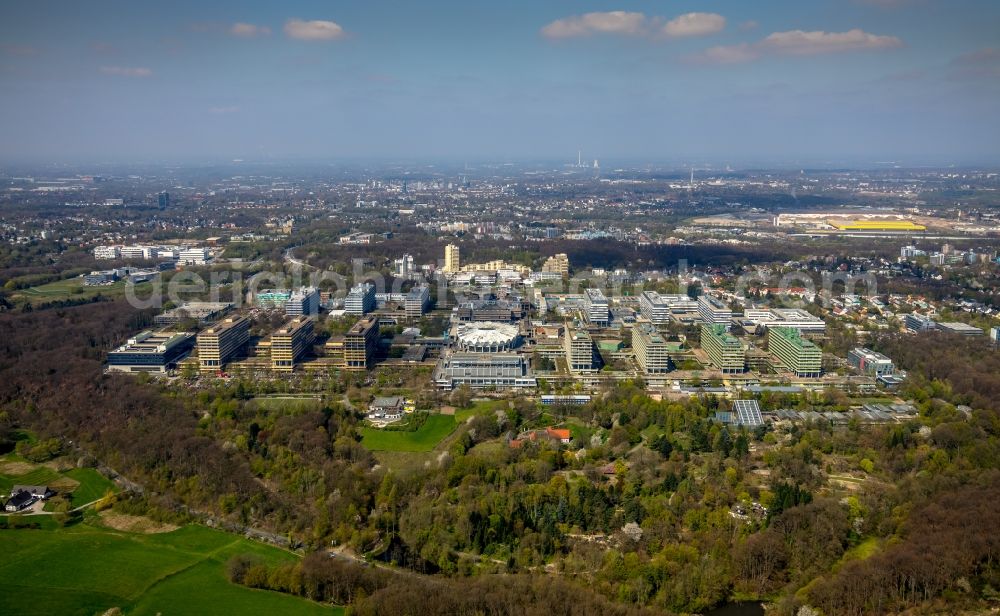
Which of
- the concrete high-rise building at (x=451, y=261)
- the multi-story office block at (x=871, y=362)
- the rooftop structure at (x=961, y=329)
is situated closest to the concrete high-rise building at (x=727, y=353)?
the multi-story office block at (x=871, y=362)

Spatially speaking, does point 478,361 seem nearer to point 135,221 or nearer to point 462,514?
point 462,514

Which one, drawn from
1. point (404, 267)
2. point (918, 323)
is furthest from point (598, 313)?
point (404, 267)

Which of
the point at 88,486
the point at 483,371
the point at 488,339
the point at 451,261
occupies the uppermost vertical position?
the point at 451,261

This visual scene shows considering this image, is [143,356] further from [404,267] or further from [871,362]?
[871,362]

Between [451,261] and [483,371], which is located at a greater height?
[451,261]

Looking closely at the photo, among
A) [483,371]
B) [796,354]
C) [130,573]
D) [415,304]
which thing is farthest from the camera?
[415,304]

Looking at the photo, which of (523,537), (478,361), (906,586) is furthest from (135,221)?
(906,586)
